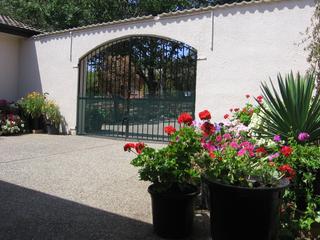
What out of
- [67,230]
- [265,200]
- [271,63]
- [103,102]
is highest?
[271,63]

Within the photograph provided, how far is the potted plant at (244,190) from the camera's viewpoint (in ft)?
10.6

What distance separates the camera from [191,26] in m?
9.74

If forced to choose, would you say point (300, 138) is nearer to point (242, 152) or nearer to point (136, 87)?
point (242, 152)

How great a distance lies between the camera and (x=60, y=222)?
404 cm

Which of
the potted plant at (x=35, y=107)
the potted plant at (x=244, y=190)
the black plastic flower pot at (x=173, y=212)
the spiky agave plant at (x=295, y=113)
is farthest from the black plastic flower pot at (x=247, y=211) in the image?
the potted plant at (x=35, y=107)

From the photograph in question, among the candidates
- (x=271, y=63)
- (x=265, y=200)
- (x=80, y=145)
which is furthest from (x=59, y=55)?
(x=265, y=200)

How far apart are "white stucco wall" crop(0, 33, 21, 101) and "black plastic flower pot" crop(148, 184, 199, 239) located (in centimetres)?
1112

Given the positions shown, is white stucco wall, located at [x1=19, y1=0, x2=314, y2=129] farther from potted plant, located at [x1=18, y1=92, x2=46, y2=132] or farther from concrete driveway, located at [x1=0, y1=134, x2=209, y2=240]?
concrete driveway, located at [x1=0, y1=134, x2=209, y2=240]

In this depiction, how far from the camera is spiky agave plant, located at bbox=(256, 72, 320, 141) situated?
14.8 ft

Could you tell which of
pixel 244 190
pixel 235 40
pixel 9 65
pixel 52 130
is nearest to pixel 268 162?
pixel 244 190

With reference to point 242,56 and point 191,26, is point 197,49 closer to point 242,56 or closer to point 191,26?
point 191,26

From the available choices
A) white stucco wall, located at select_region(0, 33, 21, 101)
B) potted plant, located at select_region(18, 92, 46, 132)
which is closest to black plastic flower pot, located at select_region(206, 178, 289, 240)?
potted plant, located at select_region(18, 92, 46, 132)

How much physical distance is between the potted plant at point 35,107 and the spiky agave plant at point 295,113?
9122 mm

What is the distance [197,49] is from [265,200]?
6866mm
